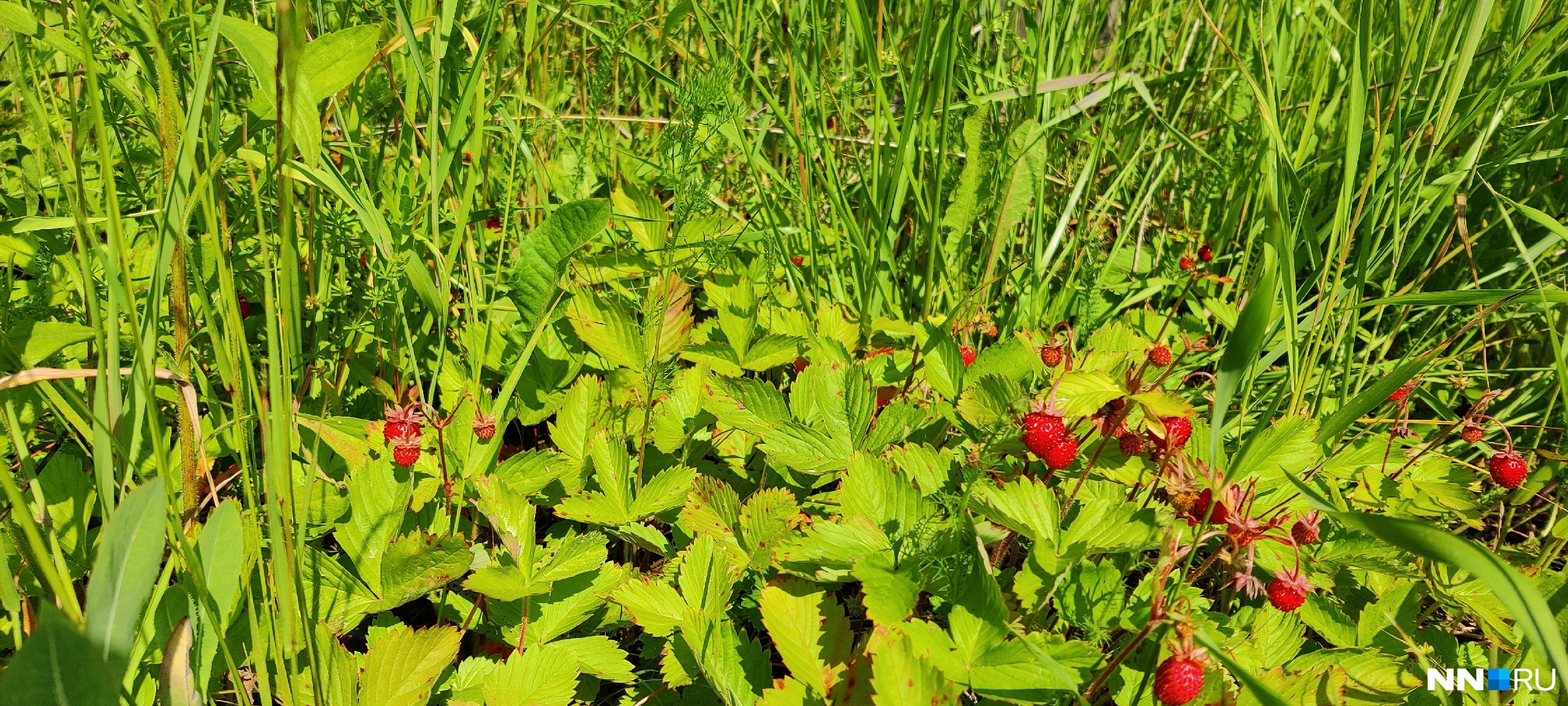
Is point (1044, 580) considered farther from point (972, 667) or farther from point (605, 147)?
point (605, 147)

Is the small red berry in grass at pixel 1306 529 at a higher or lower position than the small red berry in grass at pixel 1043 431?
lower

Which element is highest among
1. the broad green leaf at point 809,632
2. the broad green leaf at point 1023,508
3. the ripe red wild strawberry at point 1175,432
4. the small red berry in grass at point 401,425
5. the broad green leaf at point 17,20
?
the broad green leaf at point 17,20

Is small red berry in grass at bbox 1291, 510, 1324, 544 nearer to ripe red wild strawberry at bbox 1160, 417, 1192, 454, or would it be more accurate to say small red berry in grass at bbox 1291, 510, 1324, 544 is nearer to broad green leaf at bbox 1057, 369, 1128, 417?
ripe red wild strawberry at bbox 1160, 417, 1192, 454

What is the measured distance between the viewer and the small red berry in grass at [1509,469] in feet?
5.10

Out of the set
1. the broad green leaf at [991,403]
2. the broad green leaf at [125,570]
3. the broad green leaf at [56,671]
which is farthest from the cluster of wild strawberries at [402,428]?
the broad green leaf at [991,403]

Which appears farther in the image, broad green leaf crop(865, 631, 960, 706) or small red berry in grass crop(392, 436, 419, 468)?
small red berry in grass crop(392, 436, 419, 468)

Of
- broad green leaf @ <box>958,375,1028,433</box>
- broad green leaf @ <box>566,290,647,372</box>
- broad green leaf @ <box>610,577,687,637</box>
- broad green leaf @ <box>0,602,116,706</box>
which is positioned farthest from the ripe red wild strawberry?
broad green leaf @ <box>0,602,116,706</box>

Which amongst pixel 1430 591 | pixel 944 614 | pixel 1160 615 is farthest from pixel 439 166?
pixel 1430 591

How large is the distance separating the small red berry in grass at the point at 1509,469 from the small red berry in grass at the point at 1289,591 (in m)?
0.62

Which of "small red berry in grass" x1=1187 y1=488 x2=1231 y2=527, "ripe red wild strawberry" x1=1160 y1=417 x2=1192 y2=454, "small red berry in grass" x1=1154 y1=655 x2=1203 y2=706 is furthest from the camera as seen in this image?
"small red berry in grass" x1=1187 y1=488 x2=1231 y2=527

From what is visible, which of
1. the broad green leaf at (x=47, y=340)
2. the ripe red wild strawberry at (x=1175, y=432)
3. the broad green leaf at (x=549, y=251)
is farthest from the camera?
the broad green leaf at (x=549, y=251)

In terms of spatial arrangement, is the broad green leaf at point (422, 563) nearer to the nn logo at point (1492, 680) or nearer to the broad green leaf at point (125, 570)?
the broad green leaf at point (125, 570)

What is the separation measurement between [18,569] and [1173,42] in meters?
2.82

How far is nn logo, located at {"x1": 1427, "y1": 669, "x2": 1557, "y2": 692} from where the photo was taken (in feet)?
4.24
